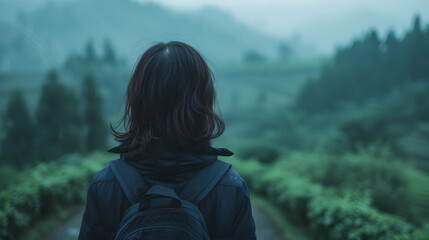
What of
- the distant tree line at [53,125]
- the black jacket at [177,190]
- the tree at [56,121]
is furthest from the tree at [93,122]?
the black jacket at [177,190]

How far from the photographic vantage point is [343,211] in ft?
15.4

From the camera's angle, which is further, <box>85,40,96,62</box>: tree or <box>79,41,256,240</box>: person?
<box>85,40,96,62</box>: tree

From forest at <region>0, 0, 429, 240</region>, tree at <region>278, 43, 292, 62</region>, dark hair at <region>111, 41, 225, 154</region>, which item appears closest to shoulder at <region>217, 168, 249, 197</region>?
dark hair at <region>111, 41, 225, 154</region>

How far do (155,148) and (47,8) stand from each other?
76.1ft

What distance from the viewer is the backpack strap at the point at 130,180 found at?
1.11 meters

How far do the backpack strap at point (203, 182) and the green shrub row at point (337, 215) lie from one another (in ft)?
12.4

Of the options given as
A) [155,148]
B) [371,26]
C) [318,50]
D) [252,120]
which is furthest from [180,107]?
[318,50]

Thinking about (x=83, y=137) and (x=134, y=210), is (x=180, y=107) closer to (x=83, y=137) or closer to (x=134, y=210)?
(x=134, y=210)

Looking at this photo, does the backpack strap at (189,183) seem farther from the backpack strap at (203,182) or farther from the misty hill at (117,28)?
the misty hill at (117,28)

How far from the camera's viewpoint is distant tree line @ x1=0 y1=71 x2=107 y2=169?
1113 centimetres

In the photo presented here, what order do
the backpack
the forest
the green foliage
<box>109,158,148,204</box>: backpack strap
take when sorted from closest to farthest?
1. the backpack
2. <box>109,158,148,204</box>: backpack strap
3. the forest
4. the green foliage

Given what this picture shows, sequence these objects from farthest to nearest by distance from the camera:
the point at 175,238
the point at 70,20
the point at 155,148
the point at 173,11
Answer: the point at 173,11 < the point at 70,20 < the point at 155,148 < the point at 175,238

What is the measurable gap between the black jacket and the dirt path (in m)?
5.09

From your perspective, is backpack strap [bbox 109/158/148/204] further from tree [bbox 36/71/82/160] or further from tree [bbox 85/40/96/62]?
tree [bbox 85/40/96/62]
